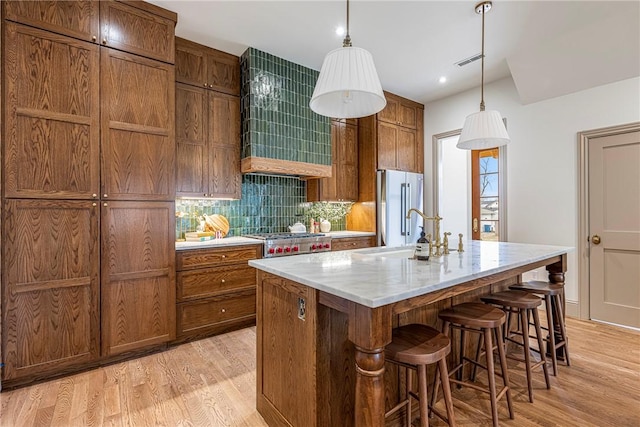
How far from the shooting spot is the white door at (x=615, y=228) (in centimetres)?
326

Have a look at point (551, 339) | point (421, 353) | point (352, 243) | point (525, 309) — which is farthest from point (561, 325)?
point (352, 243)

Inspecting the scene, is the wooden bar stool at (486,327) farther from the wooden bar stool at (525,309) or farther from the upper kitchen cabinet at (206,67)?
the upper kitchen cabinet at (206,67)

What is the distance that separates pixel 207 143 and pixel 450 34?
9.00ft

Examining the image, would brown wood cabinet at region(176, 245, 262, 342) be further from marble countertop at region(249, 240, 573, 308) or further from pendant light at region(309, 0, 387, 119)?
pendant light at region(309, 0, 387, 119)

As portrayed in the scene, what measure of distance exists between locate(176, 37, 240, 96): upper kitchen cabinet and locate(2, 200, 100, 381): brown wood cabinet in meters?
1.70

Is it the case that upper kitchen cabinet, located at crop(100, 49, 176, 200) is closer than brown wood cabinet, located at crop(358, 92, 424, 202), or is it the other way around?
upper kitchen cabinet, located at crop(100, 49, 176, 200)

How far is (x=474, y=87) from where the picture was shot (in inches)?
177

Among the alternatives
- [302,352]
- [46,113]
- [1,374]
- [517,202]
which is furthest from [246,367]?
[517,202]

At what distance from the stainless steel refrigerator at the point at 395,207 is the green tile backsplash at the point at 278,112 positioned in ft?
3.29

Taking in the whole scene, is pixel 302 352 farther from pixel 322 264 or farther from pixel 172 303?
pixel 172 303

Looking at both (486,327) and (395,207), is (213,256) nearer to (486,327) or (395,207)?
(486,327)

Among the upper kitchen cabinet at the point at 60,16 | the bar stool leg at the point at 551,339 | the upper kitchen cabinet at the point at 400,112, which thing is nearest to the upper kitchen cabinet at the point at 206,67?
the upper kitchen cabinet at the point at 60,16

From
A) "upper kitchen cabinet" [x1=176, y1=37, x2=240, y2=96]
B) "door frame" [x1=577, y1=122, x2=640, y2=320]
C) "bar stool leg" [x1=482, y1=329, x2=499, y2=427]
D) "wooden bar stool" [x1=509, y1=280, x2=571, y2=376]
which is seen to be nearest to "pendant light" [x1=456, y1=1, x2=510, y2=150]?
"wooden bar stool" [x1=509, y1=280, x2=571, y2=376]

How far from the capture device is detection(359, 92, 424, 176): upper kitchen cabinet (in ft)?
15.0
